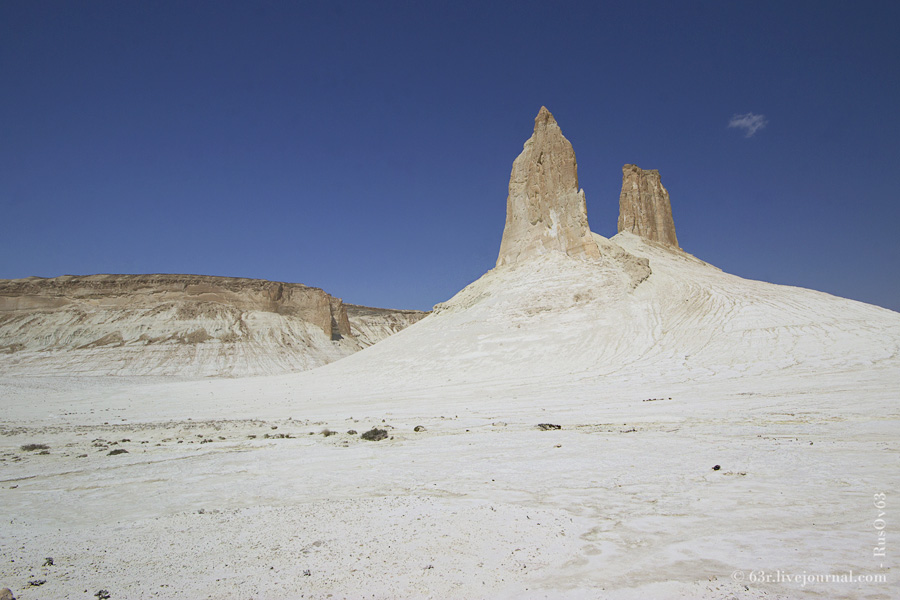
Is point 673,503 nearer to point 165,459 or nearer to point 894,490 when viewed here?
point 894,490

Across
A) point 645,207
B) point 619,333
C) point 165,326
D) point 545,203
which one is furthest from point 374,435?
point 645,207

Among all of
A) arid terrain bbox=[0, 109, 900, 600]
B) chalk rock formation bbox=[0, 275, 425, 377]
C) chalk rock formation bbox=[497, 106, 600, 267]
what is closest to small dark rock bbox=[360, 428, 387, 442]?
arid terrain bbox=[0, 109, 900, 600]

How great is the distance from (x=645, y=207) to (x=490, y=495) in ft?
197

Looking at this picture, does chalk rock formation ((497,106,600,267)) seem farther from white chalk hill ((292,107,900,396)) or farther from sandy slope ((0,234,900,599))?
sandy slope ((0,234,900,599))

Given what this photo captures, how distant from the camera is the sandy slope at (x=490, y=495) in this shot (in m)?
3.19

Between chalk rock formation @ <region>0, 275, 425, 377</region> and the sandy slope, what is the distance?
107 feet

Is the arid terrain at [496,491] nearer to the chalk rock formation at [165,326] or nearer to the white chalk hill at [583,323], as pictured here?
the white chalk hill at [583,323]

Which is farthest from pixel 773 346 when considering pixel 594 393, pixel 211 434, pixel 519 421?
pixel 211 434

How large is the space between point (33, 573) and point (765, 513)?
5435mm

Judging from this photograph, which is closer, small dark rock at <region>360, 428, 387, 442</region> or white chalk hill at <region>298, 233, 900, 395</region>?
small dark rock at <region>360, 428, 387, 442</region>

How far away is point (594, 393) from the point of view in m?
13.8

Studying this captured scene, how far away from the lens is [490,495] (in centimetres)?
484

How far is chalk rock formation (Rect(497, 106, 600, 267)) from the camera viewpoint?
100.0 ft

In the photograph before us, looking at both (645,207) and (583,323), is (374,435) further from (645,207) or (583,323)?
(645,207)
